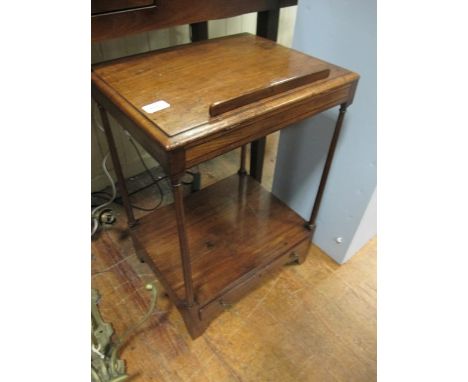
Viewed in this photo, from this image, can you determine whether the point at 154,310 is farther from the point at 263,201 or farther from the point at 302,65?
the point at 302,65

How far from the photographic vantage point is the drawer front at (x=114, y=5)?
0.71m

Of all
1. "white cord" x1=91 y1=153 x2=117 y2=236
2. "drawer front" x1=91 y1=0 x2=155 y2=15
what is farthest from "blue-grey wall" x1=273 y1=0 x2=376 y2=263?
"white cord" x1=91 y1=153 x2=117 y2=236

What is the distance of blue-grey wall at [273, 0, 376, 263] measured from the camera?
0.82m

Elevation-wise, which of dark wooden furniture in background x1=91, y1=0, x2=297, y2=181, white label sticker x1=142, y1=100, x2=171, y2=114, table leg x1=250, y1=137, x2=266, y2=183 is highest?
dark wooden furniture in background x1=91, y1=0, x2=297, y2=181

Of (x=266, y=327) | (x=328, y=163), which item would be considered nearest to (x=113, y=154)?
(x=328, y=163)

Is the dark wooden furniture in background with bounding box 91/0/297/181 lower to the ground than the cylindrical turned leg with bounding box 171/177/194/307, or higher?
higher

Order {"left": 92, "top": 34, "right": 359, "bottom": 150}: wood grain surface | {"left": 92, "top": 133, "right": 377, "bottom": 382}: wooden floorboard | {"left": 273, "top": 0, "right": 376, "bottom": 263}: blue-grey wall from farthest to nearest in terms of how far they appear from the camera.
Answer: {"left": 92, "top": 133, "right": 377, "bottom": 382}: wooden floorboard → {"left": 273, "top": 0, "right": 376, "bottom": 263}: blue-grey wall → {"left": 92, "top": 34, "right": 359, "bottom": 150}: wood grain surface

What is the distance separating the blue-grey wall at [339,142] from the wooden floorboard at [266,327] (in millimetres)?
143

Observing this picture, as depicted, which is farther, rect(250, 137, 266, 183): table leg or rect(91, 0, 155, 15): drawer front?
rect(250, 137, 266, 183): table leg

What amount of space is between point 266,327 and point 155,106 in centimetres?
80

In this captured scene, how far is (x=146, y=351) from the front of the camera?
3.17 ft

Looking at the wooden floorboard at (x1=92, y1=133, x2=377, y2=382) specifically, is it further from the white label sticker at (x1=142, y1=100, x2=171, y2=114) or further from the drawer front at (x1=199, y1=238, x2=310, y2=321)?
the white label sticker at (x1=142, y1=100, x2=171, y2=114)

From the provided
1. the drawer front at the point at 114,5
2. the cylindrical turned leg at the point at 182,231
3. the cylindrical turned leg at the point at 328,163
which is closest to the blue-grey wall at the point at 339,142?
the cylindrical turned leg at the point at 328,163

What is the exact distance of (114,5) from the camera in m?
0.74
